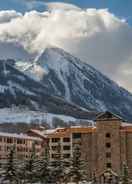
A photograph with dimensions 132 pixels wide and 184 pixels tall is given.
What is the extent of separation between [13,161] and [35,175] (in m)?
13.6

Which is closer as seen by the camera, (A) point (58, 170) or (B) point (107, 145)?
(A) point (58, 170)

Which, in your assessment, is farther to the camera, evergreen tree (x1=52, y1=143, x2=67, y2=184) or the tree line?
evergreen tree (x1=52, y1=143, x2=67, y2=184)

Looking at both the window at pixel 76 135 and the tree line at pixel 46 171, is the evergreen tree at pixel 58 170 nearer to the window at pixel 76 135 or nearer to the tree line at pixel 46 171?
the tree line at pixel 46 171

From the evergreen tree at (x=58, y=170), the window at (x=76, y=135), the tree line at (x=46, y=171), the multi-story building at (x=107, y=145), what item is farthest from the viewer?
the window at (x=76, y=135)

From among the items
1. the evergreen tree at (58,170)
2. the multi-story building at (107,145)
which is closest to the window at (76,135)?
the multi-story building at (107,145)

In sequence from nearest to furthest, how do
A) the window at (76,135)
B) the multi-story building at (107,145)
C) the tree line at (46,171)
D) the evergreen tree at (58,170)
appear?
the tree line at (46,171) < the evergreen tree at (58,170) < the multi-story building at (107,145) < the window at (76,135)

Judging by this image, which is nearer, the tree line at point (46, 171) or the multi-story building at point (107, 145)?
the tree line at point (46, 171)

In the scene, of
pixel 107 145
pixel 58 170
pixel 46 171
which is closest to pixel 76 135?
pixel 107 145

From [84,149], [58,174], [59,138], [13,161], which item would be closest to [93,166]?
[84,149]

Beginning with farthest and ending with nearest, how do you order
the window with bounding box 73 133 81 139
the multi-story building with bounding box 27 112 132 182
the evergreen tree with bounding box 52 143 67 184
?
1. the window with bounding box 73 133 81 139
2. the multi-story building with bounding box 27 112 132 182
3. the evergreen tree with bounding box 52 143 67 184

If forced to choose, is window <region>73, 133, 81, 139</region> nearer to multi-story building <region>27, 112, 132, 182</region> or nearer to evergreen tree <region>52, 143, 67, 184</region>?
multi-story building <region>27, 112, 132, 182</region>

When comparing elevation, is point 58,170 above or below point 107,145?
below

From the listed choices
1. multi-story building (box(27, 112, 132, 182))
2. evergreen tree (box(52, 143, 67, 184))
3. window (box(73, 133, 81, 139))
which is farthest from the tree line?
window (box(73, 133, 81, 139))

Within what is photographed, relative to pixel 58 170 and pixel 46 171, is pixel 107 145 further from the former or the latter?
pixel 46 171
